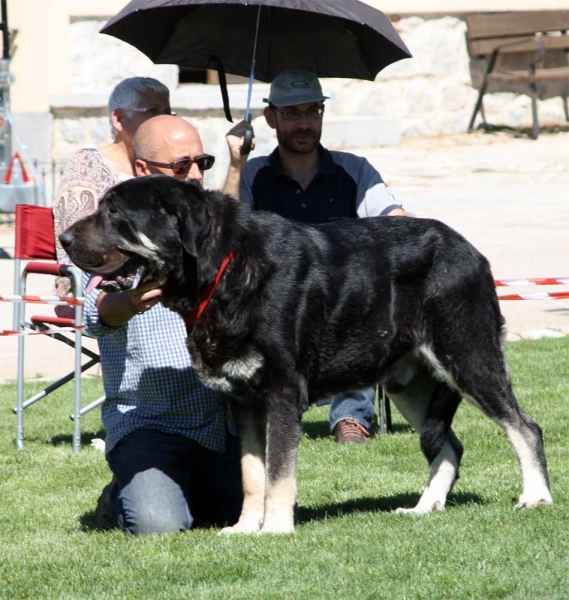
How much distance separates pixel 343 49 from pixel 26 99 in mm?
11080

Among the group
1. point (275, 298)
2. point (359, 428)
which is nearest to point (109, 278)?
point (275, 298)

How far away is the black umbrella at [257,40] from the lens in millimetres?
7250

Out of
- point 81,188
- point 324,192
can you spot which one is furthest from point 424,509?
point 81,188

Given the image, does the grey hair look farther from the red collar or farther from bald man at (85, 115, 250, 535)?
the red collar

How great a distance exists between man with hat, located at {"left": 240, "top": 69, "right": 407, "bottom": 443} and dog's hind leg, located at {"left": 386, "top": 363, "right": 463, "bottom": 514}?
168cm

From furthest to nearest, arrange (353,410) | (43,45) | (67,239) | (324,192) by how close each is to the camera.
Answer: (43,45) < (353,410) < (324,192) < (67,239)

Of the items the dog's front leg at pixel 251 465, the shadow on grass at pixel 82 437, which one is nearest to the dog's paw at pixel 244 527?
the dog's front leg at pixel 251 465

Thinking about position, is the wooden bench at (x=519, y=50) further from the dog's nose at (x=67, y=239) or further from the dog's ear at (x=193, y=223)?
the dog's nose at (x=67, y=239)

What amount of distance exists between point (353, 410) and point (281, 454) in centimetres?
251

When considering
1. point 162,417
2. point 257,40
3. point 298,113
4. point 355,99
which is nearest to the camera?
point 162,417

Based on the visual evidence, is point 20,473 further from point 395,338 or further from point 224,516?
point 395,338

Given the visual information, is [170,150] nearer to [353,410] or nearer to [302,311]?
[302,311]

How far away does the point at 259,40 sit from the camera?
7.52 meters

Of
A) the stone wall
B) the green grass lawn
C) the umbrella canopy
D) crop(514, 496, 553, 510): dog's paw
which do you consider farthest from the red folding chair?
the stone wall
